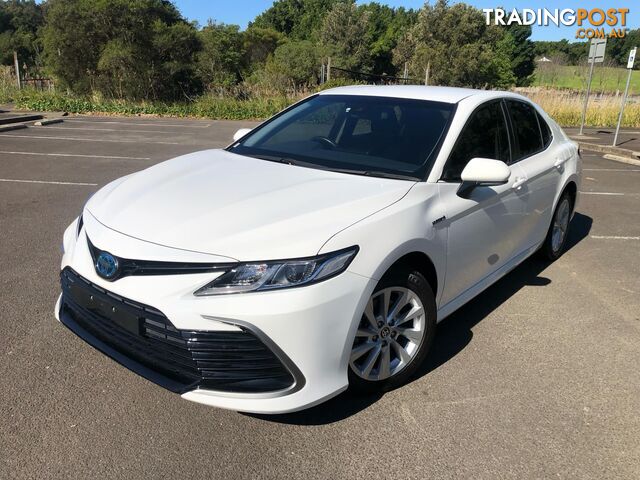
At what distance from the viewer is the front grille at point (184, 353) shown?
2275 mm

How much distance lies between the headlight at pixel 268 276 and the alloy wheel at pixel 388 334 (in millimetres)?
398

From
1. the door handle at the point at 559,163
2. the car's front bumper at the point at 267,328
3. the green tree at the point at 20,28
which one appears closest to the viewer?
the car's front bumper at the point at 267,328

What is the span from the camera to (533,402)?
290 centimetres

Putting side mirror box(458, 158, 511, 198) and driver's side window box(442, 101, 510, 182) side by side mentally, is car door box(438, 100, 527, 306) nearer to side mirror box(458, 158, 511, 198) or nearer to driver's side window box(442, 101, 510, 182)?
driver's side window box(442, 101, 510, 182)

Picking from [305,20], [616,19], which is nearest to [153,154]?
[616,19]

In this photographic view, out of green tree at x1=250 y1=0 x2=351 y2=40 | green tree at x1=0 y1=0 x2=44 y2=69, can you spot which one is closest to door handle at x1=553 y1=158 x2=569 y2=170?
green tree at x1=0 y1=0 x2=44 y2=69

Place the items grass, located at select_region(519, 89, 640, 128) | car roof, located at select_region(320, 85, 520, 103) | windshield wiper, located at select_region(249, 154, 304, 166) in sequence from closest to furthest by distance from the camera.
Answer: windshield wiper, located at select_region(249, 154, 304, 166)
car roof, located at select_region(320, 85, 520, 103)
grass, located at select_region(519, 89, 640, 128)

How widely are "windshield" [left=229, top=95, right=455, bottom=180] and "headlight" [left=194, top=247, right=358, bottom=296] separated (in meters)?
1.01

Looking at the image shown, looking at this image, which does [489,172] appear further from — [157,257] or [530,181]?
[157,257]

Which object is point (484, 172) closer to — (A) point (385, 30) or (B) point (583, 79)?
(B) point (583, 79)

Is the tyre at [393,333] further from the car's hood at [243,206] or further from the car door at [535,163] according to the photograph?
the car door at [535,163]

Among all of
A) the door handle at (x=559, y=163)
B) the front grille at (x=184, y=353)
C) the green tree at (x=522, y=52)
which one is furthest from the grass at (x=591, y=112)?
the green tree at (x=522, y=52)

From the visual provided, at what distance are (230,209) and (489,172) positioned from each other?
149 centimetres

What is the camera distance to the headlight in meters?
2.26
